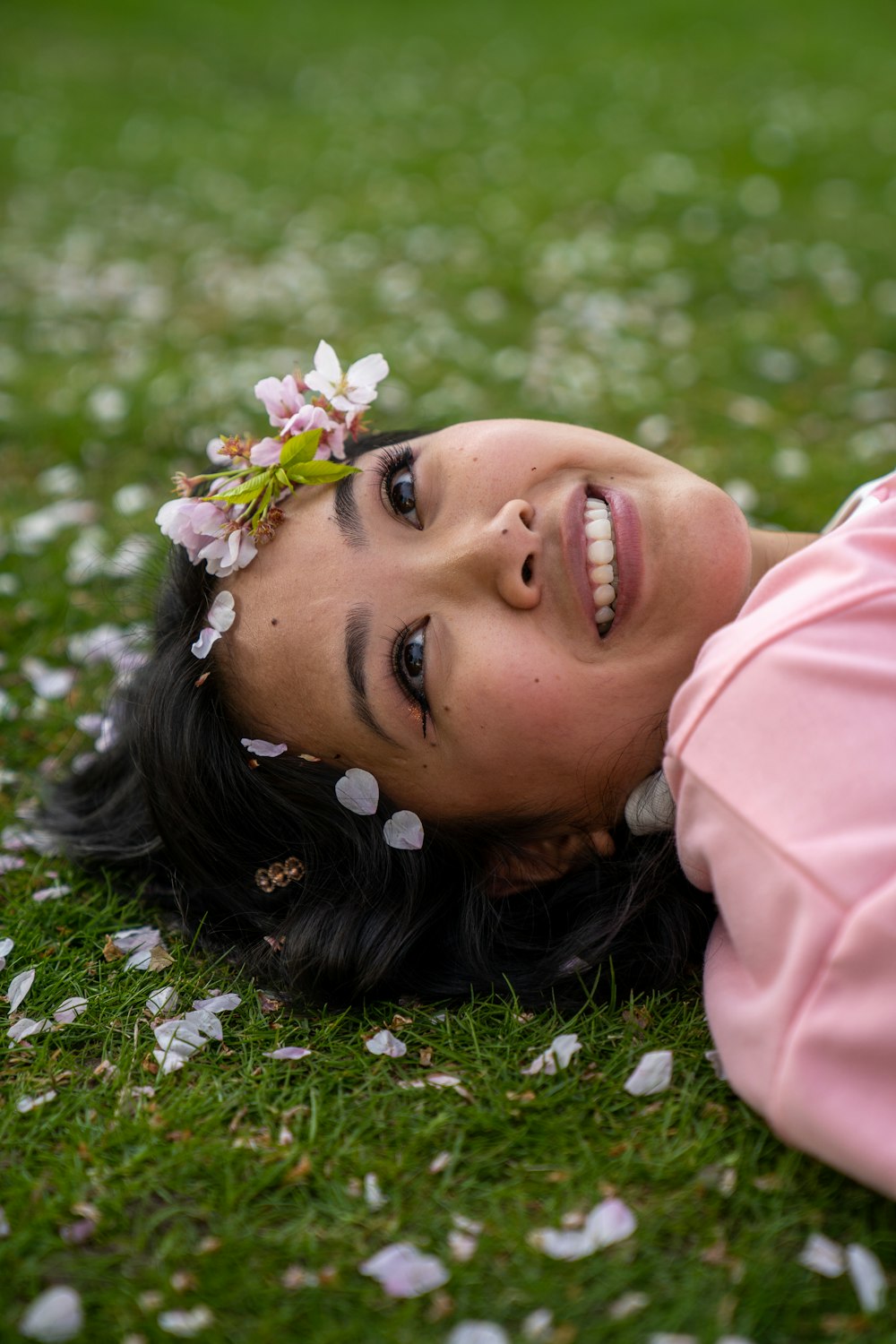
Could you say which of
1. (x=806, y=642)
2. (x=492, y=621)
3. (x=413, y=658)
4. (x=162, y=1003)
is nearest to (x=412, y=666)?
(x=413, y=658)

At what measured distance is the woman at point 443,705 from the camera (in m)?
2.31

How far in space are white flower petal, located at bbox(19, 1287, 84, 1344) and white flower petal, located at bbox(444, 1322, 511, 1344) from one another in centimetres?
56

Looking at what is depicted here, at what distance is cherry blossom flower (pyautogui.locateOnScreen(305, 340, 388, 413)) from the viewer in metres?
2.77

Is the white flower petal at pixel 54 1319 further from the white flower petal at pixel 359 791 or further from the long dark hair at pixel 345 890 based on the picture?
the white flower petal at pixel 359 791

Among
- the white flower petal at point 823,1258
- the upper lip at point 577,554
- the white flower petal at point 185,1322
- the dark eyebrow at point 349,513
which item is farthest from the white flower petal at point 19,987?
the white flower petal at point 823,1258

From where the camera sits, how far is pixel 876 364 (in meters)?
5.32

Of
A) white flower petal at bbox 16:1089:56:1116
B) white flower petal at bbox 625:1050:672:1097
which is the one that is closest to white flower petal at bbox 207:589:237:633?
white flower petal at bbox 16:1089:56:1116

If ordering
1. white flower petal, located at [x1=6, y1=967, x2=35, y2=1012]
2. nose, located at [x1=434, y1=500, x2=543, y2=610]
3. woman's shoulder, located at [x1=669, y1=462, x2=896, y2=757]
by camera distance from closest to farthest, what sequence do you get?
woman's shoulder, located at [x1=669, y1=462, x2=896, y2=757] → nose, located at [x1=434, y1=500, x2=543, y2=610] → white flower petal, located at [x1=6, y1=967, x2=35, y2=1012]

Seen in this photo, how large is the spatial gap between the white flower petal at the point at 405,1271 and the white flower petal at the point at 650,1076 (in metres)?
0.48

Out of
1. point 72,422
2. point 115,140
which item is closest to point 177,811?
point 72,422

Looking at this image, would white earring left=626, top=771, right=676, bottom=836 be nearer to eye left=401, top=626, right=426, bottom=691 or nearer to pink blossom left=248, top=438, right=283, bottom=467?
eye left=401, top=626, right=426, bottom=691

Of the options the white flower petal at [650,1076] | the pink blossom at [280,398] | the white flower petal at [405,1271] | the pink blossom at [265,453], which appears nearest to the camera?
the white flower petal at [405,1271]

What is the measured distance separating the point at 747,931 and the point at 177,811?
132cm

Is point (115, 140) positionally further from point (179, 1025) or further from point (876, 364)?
point (179, 1025)
